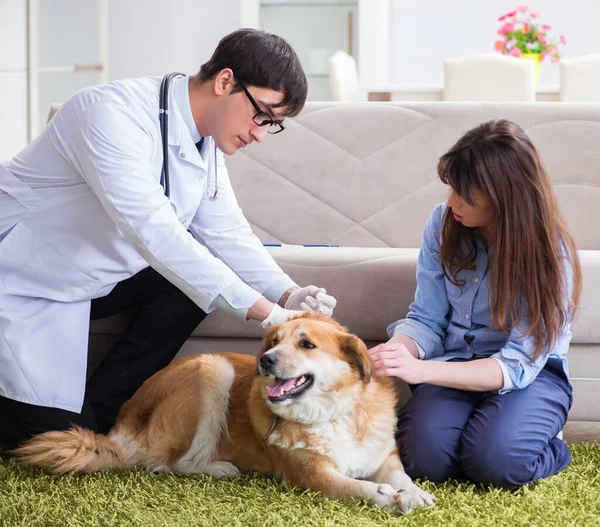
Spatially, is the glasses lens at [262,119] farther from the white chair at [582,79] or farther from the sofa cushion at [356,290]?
the white chair at [582,79]

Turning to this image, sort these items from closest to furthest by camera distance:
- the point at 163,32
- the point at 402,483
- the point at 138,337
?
1. the point at 402,483
2. the point at 138,337
3. the point at 163,32

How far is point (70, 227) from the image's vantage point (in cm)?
190

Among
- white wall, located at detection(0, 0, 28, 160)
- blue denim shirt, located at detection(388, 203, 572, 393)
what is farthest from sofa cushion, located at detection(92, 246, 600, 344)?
white wall, located at detection(0, 0, 28, 160)

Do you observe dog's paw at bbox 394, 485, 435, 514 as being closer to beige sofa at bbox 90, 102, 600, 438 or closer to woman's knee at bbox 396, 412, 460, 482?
woman's knee at bbox 396, 412, 460, 482

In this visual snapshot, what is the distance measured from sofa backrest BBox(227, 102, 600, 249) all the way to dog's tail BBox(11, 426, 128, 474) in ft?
3.84

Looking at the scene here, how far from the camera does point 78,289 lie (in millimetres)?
1912

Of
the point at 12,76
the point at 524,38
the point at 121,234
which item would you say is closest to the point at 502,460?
the point at 121,234

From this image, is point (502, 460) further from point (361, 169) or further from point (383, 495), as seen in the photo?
point (361, 169)

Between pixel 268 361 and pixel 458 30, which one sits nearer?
pixel 268 361

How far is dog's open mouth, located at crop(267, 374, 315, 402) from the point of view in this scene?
169 centimetres

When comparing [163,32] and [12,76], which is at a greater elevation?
[163,32]

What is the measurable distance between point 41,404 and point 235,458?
47cm

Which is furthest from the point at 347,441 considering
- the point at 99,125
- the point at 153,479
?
the point at 99,125

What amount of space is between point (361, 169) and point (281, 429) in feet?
4.20
